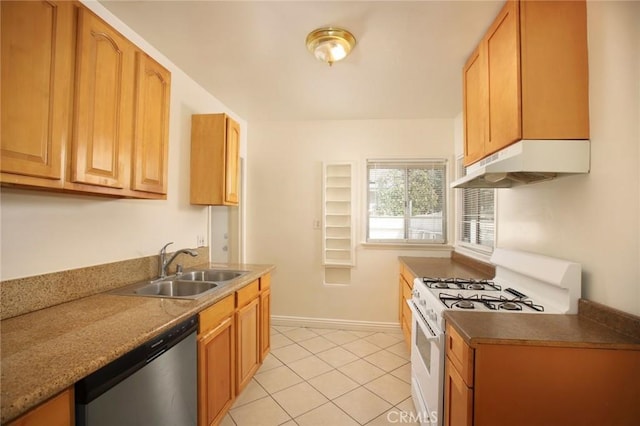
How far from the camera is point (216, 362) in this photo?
5.48 feet

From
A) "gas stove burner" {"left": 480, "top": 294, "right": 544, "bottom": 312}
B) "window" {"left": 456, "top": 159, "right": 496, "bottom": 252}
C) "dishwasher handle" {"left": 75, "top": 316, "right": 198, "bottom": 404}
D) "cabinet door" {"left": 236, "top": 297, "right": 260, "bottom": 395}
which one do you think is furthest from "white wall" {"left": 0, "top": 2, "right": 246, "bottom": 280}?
"window" {"left": 456, "top": 159, "right": 496, "bottom": 252}

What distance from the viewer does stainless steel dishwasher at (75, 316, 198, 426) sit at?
897 mm

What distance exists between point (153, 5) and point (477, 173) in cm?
209

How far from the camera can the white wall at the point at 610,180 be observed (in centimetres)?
114

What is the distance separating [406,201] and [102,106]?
9.75ft

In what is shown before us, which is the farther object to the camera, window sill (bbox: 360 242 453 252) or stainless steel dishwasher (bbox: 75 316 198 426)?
window sill (bbox: 360 242 453 252)

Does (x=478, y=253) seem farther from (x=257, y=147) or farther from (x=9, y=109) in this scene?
(x=9, y=109)

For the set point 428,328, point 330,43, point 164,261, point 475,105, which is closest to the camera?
point 428,328

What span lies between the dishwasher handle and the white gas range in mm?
1295

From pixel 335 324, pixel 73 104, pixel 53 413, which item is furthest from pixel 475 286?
pixel 73 104

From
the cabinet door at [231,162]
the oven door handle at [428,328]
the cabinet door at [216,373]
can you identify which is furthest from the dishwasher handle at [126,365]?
the cabinet door at [231,162]

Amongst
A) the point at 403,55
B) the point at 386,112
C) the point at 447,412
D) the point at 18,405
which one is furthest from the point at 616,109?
the point at 18,405

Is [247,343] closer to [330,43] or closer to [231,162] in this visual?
[231,162]

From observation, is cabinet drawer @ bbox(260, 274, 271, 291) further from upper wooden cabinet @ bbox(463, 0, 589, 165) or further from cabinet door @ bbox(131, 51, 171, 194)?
upper wooden cabinet @ bbox(463, 0, 589, 165)
